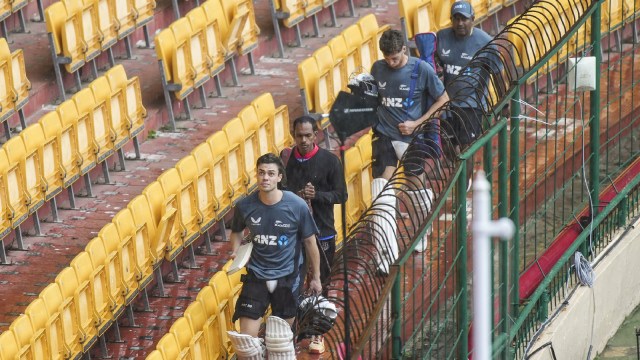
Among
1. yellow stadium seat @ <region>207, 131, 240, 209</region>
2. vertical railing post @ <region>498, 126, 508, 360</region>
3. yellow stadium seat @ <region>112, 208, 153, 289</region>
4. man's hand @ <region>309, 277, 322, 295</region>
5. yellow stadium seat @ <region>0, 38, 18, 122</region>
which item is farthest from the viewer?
yellow stadium seat @ <region>0, 38, 18, 122</region>

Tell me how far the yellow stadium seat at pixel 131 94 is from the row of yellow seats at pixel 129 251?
0.75m

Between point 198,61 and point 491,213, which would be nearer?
point 491,213

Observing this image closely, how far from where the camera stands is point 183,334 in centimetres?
658

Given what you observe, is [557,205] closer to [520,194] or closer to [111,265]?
[520,194]

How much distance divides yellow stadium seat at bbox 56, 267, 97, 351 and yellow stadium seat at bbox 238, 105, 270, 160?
1.81 meters

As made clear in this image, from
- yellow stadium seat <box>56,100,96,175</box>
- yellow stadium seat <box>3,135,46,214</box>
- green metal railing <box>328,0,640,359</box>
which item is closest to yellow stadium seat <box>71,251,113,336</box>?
yellow stadium seat <box>3,135,46,214</box>

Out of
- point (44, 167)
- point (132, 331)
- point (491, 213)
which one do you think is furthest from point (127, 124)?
point (491, 213)

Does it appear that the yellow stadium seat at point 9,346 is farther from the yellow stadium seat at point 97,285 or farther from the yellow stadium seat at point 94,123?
the yellow stadium seat at point 94,123

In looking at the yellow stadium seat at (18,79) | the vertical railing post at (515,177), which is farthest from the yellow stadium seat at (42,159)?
the vertical railing post at (515,177)

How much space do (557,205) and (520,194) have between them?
3.40ft

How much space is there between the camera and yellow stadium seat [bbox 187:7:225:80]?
9.55 m

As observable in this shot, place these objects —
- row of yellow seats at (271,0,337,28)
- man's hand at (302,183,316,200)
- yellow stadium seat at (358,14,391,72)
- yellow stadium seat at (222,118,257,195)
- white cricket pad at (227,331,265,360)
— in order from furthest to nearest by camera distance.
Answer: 1. row of yellow seats at (271,0,337,28)
2. yellow stadium seat at (358,14,391,72)
3. yellow stadium seat at (222,118,257,195)
4. man's hand at (302,183,316,200)
5. white cricket pad at (227,331,265,360)

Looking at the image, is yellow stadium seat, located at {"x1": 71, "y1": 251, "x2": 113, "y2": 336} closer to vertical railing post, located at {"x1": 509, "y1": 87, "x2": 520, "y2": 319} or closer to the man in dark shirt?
the man in dark shirt

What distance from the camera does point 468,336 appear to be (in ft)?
20.1
